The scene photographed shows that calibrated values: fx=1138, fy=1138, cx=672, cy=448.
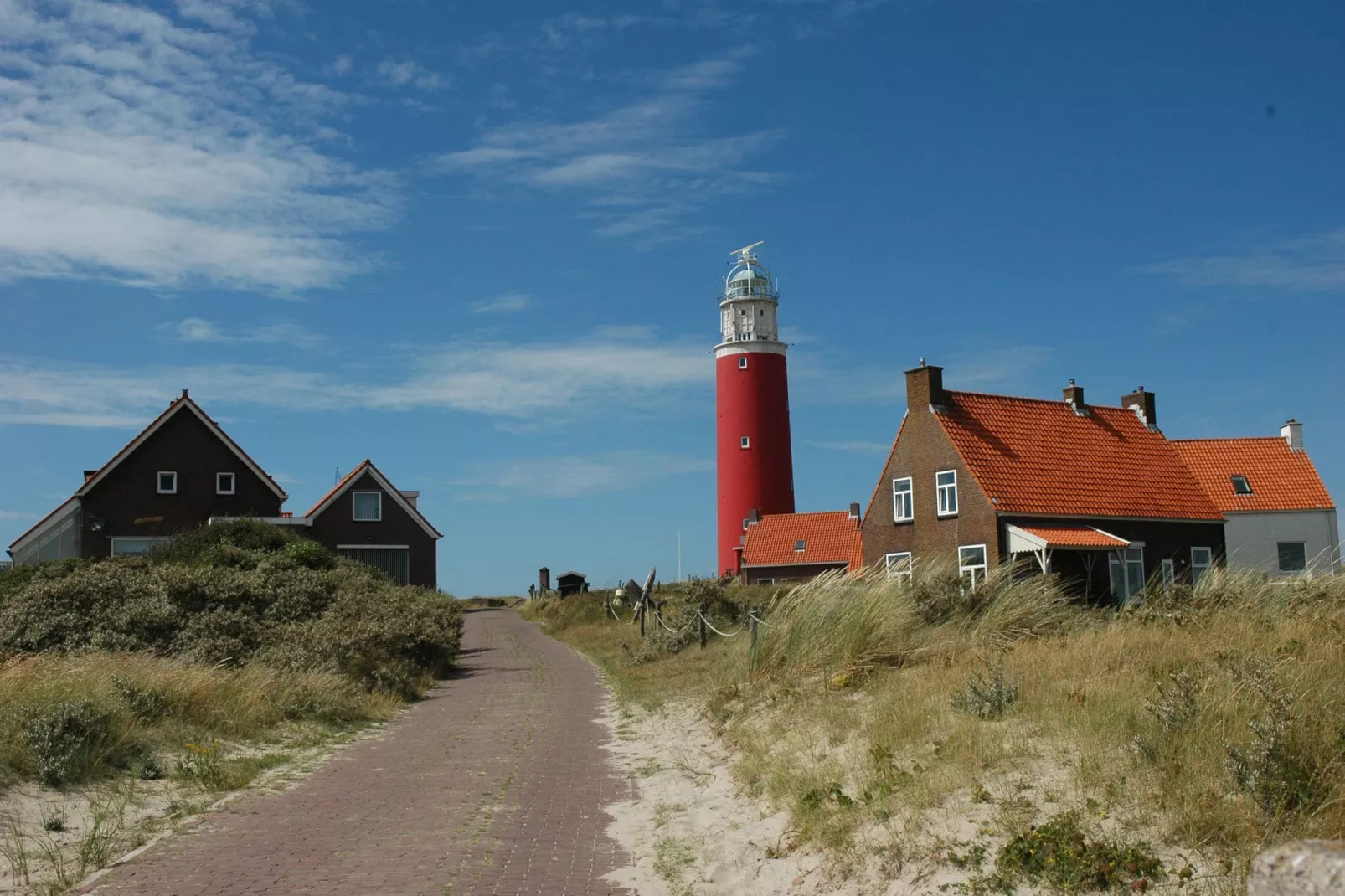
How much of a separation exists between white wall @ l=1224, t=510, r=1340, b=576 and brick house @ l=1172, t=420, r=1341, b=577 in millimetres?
30

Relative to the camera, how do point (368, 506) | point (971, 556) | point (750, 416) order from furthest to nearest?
point (750, 416) → point (368, 506) → point (971, 556)

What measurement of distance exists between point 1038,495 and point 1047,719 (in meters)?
25.7

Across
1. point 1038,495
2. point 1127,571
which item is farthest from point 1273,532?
point 1038,495

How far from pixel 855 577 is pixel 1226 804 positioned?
9.84 m

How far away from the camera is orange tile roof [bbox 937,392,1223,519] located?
1291 inches

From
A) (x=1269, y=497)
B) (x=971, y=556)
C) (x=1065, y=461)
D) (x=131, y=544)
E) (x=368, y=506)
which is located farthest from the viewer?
(x=368, y=506)

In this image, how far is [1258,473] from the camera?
42.8m

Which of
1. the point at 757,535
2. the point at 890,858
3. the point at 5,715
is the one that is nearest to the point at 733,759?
the point at 890,858

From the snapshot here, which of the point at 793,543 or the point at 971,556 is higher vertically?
the point at 793,543

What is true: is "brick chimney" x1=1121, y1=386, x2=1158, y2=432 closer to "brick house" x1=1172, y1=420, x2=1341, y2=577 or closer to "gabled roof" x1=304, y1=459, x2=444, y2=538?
"brick house" x1=1172, y1=420, x2=1341, y2=577

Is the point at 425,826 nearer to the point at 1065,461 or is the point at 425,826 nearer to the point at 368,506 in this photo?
the point at 1065,461

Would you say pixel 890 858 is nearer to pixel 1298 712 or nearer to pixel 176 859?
pixel 1298 712

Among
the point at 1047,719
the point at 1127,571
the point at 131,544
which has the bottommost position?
the point at 1047,719

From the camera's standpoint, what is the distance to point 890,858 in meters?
6.75
